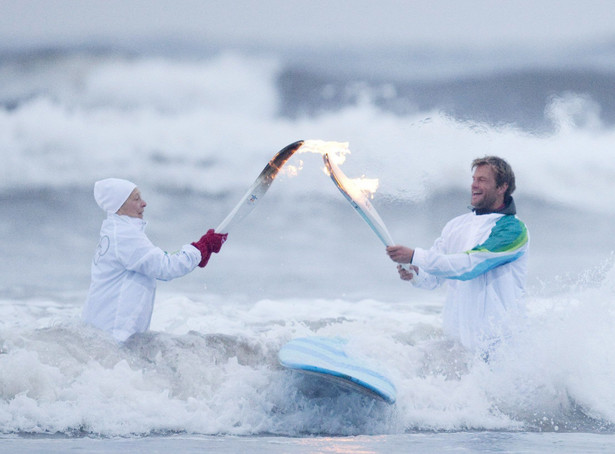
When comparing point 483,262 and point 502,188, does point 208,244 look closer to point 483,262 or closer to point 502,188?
point 483,262

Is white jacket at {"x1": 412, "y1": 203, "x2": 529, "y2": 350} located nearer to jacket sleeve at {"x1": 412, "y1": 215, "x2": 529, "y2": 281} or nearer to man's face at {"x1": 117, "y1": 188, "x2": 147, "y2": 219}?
jacket sleeve at {"x1": 412, "y1": 215, "x2": 529, "y2": 281}

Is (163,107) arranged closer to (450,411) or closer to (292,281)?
(292,281)

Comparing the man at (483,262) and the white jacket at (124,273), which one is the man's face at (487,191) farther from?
the white jacket at (124,273)

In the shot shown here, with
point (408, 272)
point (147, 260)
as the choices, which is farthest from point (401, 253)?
point (147, 260)

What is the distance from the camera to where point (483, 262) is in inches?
146

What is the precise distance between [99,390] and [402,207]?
2.85 meters

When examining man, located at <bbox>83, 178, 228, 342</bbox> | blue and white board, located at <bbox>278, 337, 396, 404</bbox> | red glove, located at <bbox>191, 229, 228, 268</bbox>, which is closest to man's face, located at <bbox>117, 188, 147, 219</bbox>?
man, located at <bbox>83, 178, 228, 342</bbox>

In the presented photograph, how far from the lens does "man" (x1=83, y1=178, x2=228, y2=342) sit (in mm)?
3684

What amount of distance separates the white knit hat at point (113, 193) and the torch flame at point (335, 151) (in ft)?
2.74

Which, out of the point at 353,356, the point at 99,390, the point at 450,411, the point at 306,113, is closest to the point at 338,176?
the point at 353,356

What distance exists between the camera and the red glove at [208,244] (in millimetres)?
3830

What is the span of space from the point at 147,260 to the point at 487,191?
1.55m

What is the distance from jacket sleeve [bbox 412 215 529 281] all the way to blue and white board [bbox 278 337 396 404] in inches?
20.3

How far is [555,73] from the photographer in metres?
6.26
